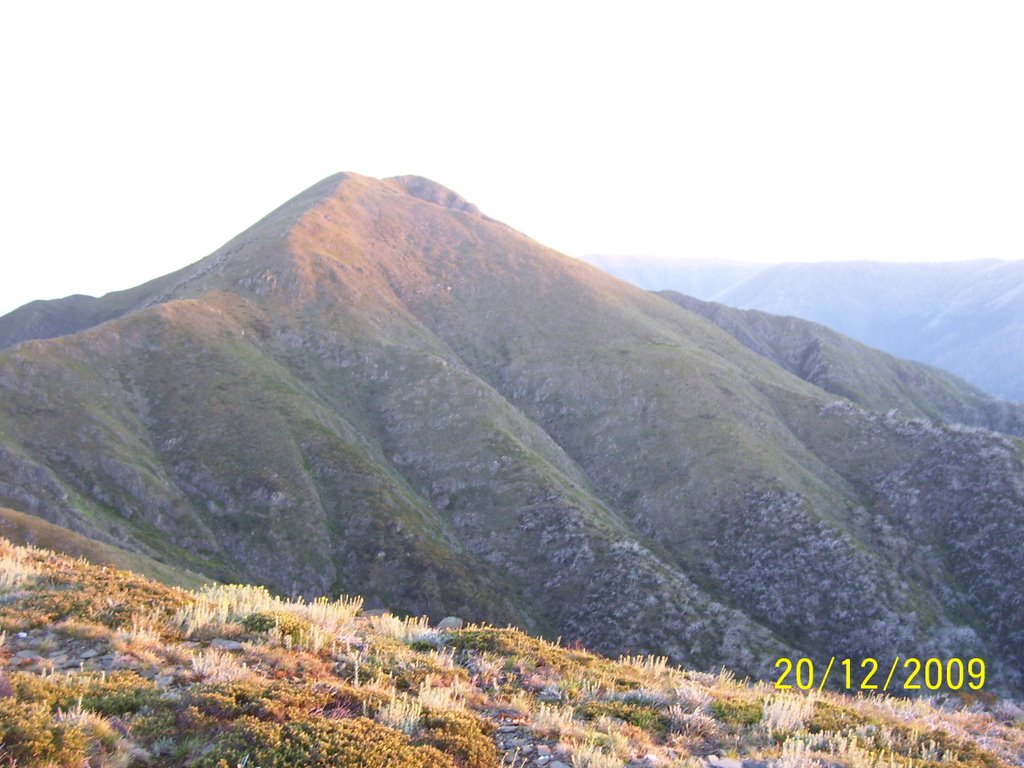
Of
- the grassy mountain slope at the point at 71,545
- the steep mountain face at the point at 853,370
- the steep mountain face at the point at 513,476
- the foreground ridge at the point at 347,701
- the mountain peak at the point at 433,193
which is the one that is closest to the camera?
the foreground ridge at the point at 347,701

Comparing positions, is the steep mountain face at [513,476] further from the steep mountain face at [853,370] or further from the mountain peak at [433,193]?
the mountain peak at [433,193]

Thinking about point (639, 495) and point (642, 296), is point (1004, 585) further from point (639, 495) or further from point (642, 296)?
point (642, 296)

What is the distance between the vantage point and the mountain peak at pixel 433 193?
190 m

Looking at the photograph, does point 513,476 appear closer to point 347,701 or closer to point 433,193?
point 347,701

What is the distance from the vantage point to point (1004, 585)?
80062mm

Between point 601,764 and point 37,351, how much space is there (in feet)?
295

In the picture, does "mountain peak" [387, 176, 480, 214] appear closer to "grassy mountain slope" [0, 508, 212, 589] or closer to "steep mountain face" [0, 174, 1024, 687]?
"steep mountain face" [0, 174, 1024, 687]

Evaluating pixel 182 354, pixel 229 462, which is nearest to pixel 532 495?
pixel 229 462

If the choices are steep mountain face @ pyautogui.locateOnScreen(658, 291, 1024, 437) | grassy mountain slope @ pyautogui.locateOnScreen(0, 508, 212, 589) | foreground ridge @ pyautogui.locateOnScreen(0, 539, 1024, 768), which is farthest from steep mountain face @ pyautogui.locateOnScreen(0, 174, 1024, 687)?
steep mountain face @ pyautogui.locateOnScreen(658, 291, 1024, 437)

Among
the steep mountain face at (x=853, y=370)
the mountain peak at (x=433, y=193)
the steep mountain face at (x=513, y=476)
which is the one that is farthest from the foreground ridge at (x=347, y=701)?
the mountain peak at (x=433, y=193)

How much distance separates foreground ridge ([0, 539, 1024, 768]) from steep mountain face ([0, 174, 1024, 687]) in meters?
54.6

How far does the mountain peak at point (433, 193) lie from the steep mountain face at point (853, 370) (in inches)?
2407

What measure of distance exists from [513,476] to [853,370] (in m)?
117

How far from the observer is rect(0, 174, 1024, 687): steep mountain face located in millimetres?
70812
